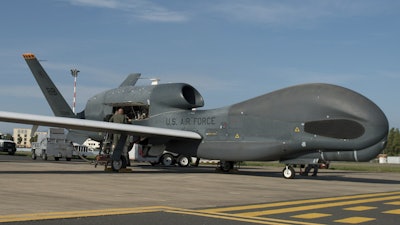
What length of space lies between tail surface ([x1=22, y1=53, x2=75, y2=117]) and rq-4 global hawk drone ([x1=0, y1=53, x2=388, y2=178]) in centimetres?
481

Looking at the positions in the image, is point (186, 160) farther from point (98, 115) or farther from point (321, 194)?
point (321, 194)

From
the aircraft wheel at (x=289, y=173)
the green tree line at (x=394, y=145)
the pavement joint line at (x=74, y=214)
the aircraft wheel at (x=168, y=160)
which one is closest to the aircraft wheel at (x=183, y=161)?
the aircraft wheel at (x=168, y=160)

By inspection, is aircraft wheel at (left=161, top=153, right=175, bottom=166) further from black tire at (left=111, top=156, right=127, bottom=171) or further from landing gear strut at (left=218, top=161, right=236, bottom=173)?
black tire at (left=111, top=156, right=127, bottom=171)

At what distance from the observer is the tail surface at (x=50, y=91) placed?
3209 cm

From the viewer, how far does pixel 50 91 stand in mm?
32469

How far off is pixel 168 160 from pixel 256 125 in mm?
15832

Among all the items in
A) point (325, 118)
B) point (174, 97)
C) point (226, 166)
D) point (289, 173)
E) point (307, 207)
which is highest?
point (174, 97)

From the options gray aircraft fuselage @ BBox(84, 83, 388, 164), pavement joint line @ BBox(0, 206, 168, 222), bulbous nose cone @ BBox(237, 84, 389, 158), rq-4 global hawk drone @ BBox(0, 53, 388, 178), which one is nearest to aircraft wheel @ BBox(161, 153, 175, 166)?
rq-4 global hawk drone @ BBox(0, 53, 388, 178)

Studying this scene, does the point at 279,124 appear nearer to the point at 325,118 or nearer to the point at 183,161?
the point at 325,118

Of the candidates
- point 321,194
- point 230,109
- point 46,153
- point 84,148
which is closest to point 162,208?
point 321,194

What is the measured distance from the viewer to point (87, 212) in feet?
30.4

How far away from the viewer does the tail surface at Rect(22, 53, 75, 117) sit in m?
32.1

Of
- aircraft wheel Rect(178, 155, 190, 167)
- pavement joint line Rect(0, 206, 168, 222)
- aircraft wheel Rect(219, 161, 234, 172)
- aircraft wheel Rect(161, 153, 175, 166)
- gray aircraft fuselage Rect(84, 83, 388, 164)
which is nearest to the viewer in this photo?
pavement joint line Rect(0, 206, 168, 222)

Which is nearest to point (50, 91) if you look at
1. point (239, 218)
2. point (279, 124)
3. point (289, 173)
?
point (279, 124)
